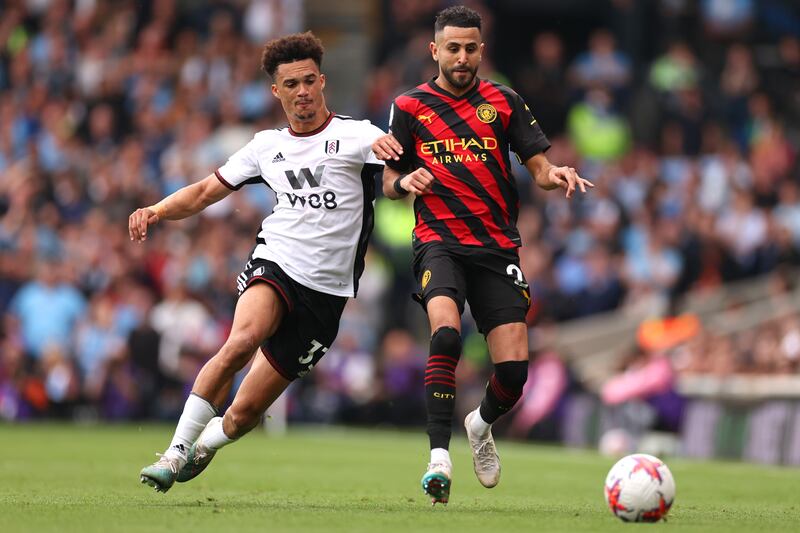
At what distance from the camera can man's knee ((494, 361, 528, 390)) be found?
9453 mm

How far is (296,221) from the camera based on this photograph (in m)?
9.67

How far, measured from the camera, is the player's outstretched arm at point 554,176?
9203 mm

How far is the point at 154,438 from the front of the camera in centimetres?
1869

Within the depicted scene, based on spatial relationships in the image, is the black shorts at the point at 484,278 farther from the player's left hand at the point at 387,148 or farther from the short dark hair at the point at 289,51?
the short dark hair at the point at 289,51

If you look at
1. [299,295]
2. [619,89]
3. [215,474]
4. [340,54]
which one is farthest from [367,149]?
[340,54]

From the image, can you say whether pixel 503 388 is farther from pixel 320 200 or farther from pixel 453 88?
pixel 453 88

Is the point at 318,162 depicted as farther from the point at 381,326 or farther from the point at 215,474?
the point at 381,326

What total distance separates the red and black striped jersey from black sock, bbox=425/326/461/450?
74cm

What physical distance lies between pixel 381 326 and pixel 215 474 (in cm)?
1090

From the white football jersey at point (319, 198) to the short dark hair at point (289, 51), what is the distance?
0.45 meters

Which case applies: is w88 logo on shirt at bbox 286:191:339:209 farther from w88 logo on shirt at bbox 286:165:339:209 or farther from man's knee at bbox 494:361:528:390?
man's knee at bbox 494:361:528:390

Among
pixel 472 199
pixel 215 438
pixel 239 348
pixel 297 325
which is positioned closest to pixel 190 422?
pixel 215 438

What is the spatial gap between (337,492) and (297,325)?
1.58 meters

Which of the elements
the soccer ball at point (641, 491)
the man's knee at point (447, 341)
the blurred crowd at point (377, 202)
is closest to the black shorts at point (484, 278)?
the man's knee at point (447, 341)
